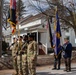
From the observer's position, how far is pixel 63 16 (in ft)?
83.3

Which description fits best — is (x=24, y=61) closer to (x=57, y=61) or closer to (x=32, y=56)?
(x=32, y=56)

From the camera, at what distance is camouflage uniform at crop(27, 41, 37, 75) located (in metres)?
10.3

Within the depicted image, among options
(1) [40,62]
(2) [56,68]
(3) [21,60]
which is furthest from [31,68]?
(1) [40,62]

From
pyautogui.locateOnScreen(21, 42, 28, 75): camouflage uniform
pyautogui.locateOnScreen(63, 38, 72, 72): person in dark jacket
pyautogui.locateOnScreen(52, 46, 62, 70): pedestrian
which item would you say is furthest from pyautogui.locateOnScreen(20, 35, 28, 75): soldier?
pyautogui.locateOnScreen(52, 46, 62, 70): pedestrian

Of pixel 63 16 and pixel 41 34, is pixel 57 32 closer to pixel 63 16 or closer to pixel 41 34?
pixel 63 16

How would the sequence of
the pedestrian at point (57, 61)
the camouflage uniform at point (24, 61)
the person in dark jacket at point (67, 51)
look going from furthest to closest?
the pedestrian at point (57, 61) < the person in dark jacket at point (67, 51) < the camouflage uniform at point (24, 61)

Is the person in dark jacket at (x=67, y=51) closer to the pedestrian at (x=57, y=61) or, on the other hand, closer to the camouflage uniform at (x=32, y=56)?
the pedestrian at (x=57, y=61)

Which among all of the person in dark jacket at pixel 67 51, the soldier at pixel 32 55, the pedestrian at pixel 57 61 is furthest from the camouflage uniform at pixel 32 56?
the pedestrian at pixel 57 61

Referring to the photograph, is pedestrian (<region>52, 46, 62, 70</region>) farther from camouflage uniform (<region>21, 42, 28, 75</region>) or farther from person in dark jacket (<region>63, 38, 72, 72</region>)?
camouflage uniform (<region>21, 42, 28, 75</region>)

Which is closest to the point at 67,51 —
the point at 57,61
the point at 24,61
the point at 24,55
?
the point at 57,61

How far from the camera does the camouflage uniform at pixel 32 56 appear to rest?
33.9 ft

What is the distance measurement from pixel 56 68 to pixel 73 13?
1063cm

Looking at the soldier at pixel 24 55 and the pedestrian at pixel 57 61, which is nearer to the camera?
the soldier at pixel 24 55

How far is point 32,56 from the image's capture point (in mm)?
10352
